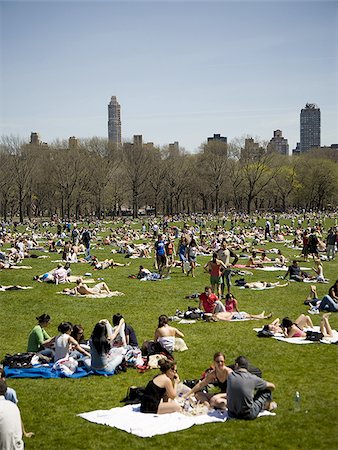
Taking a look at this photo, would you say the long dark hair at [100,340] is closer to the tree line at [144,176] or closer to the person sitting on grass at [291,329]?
the person sitting on grass at [291,329]

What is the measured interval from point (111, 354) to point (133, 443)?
3.50 m

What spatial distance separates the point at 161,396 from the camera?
28.3 feet

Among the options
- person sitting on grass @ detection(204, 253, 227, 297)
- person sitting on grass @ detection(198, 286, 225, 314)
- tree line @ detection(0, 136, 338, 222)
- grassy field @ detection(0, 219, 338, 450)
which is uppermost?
tree line @ detection(0, 136, 338, 222)

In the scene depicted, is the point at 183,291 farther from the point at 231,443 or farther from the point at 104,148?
the point at 104,148

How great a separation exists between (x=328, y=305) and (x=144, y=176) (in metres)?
67.4

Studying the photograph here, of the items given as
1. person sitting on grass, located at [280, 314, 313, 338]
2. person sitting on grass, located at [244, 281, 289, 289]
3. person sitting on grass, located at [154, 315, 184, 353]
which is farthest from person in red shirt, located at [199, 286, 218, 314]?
person sitting on grass, located at [244, 281, 289, 289]

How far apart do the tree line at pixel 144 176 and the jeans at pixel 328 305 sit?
2228 inches

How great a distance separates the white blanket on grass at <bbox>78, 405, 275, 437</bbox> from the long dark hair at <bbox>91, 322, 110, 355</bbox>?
6.08ft

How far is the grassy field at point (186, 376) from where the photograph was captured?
7516 millimetres

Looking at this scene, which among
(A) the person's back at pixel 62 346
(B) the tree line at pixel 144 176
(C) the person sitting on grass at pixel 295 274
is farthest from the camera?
(B) the tree line at pixel 144 176

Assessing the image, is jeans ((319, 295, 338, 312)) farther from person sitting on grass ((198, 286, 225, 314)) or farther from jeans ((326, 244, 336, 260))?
jeans ((326, 244, 336, 260))

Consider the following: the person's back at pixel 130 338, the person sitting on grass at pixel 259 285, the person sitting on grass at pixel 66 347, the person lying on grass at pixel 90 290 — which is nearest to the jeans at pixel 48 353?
the person sitting on grass at pixel 66 347

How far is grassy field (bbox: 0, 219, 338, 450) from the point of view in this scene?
7516 mm

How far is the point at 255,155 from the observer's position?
88188 mm
